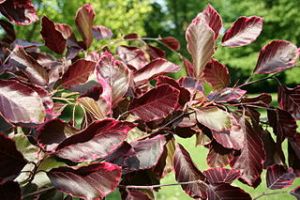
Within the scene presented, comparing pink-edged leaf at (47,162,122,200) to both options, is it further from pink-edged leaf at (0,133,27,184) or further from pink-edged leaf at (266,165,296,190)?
pink-edged leaf at (266,165,296,190)

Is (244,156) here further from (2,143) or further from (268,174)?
(2,143)

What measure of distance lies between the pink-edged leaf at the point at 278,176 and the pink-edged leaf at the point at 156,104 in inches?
11.0

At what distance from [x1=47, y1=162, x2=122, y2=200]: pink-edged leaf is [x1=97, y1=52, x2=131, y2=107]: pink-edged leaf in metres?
0.21

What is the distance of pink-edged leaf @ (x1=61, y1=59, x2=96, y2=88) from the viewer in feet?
2.92

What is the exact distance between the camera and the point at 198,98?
0.88m

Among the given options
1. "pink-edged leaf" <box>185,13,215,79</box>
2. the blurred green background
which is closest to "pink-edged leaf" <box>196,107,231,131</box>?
"pink-edged leaf" <box>185,13,215,79</box>

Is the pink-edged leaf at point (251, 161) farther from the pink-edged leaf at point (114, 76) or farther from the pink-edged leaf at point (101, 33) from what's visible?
the pink-edged leaf at point (101, 33)

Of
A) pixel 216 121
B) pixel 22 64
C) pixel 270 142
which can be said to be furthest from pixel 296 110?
pixel 22 64

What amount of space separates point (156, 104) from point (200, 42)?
20 centimetres

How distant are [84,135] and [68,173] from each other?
74 millimetres

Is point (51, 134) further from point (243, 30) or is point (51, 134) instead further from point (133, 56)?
point (133, 56)

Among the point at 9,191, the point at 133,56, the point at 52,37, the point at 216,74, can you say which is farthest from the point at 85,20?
the point at 9,191

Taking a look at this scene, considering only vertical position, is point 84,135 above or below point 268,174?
above

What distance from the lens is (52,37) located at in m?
1.05
